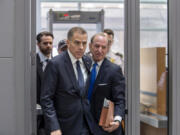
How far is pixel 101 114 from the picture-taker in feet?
7.47

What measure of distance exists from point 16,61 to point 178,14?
131 cm

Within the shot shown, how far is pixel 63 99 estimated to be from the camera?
2.18 meters

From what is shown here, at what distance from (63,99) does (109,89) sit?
37cm

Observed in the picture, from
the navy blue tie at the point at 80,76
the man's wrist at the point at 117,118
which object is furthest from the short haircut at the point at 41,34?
the man's wrist at the point at 117,118

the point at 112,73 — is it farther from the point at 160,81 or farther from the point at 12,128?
the point at 12,128

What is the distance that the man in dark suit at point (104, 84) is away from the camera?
2.26 metres

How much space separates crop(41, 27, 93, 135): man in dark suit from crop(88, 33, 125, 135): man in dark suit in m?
0.06

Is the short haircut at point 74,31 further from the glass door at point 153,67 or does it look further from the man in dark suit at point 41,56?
the glass door at point 153,67

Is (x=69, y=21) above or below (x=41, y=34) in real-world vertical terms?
above

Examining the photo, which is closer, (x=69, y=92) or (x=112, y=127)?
(x=69, y=92)

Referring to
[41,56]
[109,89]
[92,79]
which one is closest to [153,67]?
[109,89]

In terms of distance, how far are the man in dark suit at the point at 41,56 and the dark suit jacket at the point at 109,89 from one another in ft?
1.34

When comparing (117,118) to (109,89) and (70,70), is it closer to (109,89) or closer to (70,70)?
(109,89)

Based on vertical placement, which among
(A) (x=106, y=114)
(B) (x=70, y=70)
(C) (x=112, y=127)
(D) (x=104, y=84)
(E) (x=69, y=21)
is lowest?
(C) (x=112, y=127)
